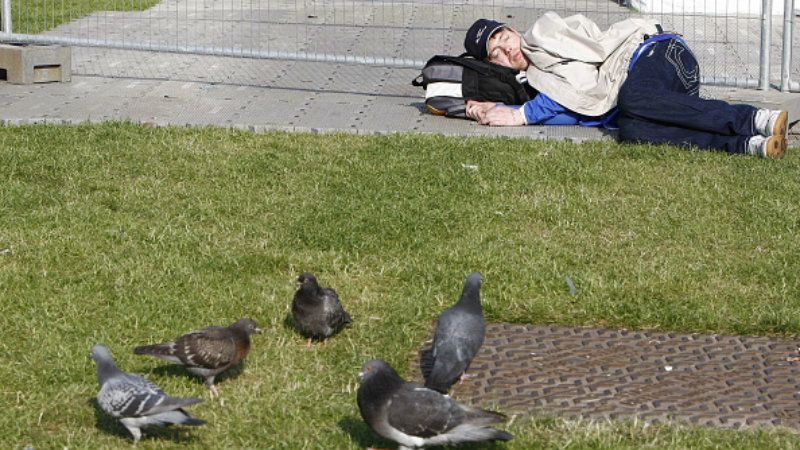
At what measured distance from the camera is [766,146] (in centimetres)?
895

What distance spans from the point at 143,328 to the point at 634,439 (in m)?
2.48

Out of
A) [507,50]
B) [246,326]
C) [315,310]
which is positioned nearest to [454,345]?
[315,310]

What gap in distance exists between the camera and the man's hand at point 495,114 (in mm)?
9898

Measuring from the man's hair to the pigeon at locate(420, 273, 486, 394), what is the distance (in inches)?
181

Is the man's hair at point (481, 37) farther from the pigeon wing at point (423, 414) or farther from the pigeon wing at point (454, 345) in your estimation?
the pigeon wing at point (423, 414)

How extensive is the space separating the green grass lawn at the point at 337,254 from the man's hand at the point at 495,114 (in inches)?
20.8

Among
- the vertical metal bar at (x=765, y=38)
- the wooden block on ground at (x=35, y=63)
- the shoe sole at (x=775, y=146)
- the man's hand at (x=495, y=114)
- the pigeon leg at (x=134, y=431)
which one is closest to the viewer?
the pigeon leg at (x=134, y=431)

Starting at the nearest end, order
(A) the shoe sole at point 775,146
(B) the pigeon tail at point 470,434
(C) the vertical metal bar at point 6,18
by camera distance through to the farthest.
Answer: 1. (B) the pigeon tail at point 470,434
2. (A) the shoe sole at point 775,146
3. (C) the vertical metal bar at point 6,18

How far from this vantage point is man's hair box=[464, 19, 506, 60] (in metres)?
10.1

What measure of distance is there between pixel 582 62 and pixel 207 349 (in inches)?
206

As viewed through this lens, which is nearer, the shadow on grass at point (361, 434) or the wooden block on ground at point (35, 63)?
the shadow on grass at point (361, 434)

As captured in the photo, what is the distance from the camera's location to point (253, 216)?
7945mm


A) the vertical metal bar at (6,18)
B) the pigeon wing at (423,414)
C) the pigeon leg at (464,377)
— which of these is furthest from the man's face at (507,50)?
the pigeon wing at (423,414)

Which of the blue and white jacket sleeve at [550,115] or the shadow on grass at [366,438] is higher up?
the blue and white jacket sleeve at [550,115]
